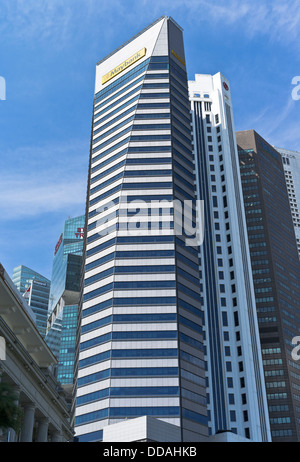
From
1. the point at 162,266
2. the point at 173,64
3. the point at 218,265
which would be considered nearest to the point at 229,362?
the point at 218,265

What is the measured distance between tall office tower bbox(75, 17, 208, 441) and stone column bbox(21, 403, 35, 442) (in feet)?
243

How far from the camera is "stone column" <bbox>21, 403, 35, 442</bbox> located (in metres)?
46.8

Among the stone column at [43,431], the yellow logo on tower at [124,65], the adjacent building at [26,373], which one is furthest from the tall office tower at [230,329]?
the stone column at [43,431]

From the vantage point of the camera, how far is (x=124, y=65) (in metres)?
186

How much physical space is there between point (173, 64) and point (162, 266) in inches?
3029

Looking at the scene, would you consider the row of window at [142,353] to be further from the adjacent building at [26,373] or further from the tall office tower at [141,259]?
the adjacent building at [26,373]

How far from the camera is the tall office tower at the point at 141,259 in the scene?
123 m

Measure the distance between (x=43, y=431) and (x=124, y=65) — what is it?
500 feet

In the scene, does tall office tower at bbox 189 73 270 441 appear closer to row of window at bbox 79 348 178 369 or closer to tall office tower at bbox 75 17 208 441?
tall office tower at bbox 75 17 208 441

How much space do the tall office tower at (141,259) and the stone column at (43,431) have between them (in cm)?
6758

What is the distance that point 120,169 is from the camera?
6260 inches

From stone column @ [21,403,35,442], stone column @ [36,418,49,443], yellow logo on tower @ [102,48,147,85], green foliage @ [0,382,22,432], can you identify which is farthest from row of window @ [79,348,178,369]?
yellow logo on tower @ [102,48,147,85]

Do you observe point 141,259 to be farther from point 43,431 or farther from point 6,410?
point 6,410
